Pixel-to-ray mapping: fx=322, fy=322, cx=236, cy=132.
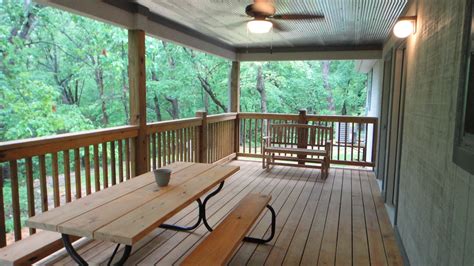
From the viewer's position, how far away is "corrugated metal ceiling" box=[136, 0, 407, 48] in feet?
12.0

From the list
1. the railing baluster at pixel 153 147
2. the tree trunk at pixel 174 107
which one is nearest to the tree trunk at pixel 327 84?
the tree trunk at pixel 174 107

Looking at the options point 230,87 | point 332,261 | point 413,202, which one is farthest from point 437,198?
point 230,87

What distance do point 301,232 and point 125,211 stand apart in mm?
1961

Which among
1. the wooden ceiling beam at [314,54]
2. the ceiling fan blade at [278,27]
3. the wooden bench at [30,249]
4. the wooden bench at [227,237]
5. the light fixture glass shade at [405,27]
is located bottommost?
the wooden bench at [30,249]

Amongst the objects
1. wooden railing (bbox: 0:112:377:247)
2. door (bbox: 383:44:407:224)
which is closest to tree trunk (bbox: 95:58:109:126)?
wooden railing (bbox: 0:112:377:247)

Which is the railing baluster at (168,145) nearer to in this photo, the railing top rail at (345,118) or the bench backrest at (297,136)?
the bench backrest at (297,136)

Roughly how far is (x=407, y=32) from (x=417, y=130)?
1015mm

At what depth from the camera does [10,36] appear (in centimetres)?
744

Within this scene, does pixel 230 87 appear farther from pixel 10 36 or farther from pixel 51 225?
pixel 51 225

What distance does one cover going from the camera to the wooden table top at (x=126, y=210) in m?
1.61

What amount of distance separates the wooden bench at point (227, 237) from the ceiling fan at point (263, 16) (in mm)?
2005

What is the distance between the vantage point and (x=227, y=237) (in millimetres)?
2121

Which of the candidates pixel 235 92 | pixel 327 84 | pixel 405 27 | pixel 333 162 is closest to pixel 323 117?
pixel 333 162

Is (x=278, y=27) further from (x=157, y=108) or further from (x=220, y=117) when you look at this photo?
(x=157, y=108)
